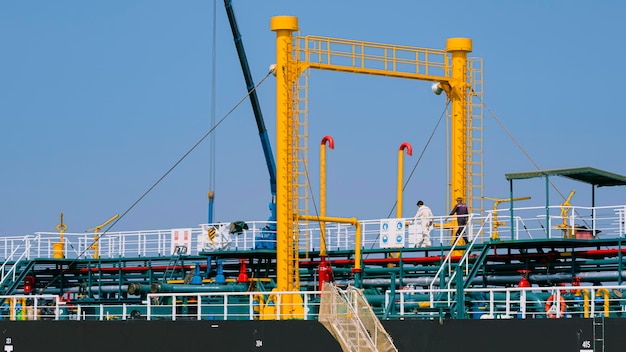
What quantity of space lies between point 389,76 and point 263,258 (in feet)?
29.1

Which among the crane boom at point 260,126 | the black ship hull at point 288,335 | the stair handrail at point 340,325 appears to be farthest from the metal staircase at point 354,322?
the crane boom at point 260,126

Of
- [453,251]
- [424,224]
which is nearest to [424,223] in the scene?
[424,224]

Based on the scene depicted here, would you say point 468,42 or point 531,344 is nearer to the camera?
point 531,344

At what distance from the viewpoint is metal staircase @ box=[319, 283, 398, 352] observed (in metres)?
40.7

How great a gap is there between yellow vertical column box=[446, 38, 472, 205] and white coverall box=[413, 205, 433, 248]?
3.10 metres

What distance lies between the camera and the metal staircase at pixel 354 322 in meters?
40.7

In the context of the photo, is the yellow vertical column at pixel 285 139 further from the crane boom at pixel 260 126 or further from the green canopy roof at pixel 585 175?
the green canopy roof at pixel 585 175

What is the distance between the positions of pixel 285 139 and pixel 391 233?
5218 mm

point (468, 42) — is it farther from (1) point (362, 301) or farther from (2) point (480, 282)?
(1) point (362, 301)

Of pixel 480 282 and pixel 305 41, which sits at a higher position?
pixel 305 41

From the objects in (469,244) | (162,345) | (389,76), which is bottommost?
(162,345)

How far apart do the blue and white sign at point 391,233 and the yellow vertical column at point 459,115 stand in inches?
146

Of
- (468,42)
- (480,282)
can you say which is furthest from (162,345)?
(468,42)

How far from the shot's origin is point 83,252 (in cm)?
6000
